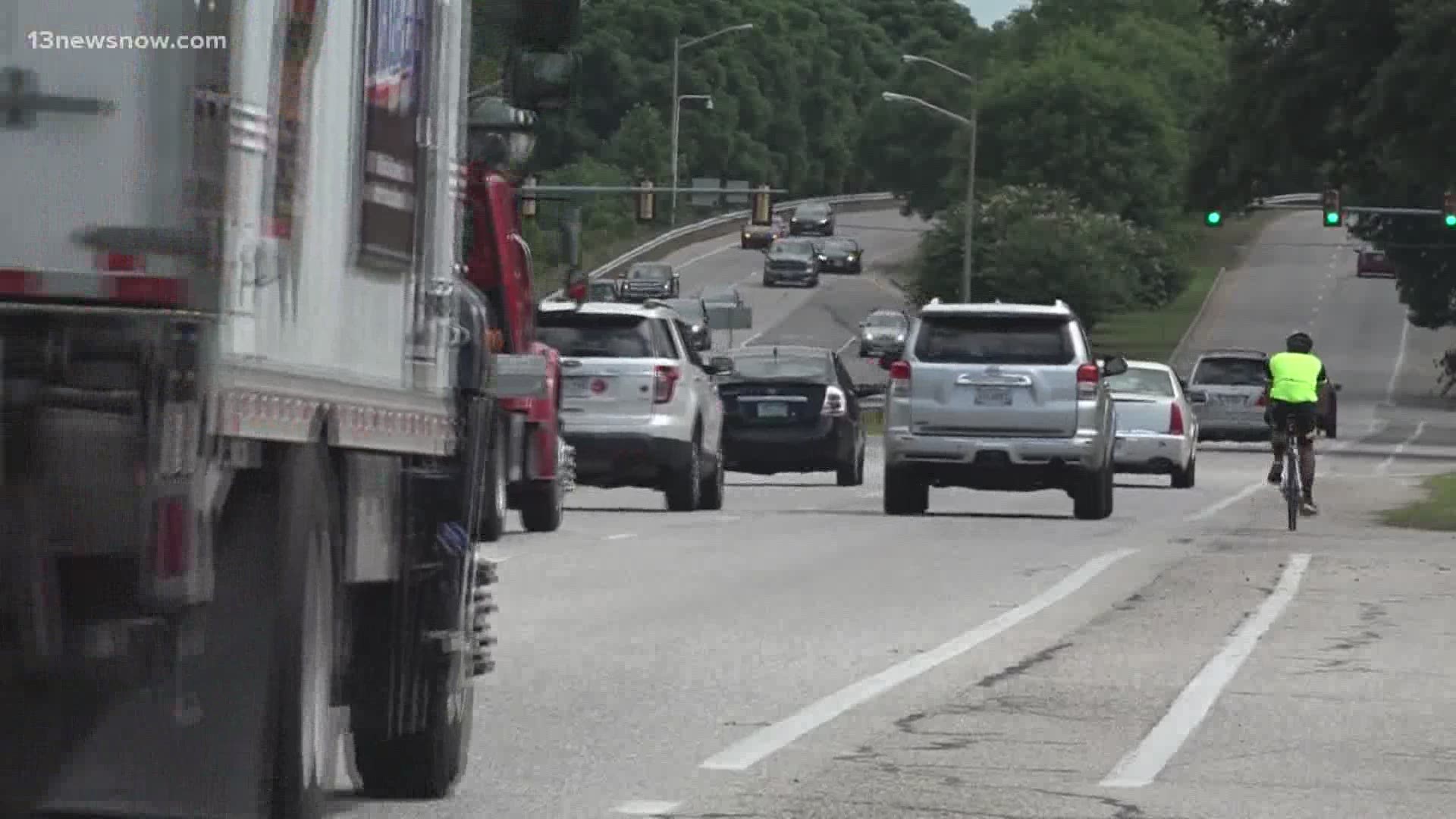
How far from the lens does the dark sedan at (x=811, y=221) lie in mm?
147500

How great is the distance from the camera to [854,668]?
1563 centimetres

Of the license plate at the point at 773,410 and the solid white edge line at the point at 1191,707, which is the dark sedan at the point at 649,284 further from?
the solid white edge line at the point at 1191,707

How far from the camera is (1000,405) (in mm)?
30078

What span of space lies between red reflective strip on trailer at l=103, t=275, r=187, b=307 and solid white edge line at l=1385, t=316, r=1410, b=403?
7905 centimetres

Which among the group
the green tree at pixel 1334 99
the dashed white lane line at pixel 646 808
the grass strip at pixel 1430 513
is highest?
the green tree at pixel 1334 99

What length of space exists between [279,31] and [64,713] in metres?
1.56

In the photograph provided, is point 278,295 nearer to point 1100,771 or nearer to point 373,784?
point 373,784

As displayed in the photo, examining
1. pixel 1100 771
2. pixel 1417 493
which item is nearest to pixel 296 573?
pixel 1100 771

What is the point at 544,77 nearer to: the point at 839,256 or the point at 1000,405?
the point at 1000,405

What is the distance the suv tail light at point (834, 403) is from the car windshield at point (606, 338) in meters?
6.96

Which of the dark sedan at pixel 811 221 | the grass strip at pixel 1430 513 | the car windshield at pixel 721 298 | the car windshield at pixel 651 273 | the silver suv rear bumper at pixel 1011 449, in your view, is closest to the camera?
the silver suv rear bumper at pixel 1011 449

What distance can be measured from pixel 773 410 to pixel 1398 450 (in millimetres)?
26053

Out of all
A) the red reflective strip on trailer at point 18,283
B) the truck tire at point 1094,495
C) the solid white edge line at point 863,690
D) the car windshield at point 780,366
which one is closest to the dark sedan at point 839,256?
the car windshield at point 780,366

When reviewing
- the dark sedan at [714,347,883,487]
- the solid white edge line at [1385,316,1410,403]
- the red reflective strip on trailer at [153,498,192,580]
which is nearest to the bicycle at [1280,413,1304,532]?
the dark sedan at [714,347,883,487]
